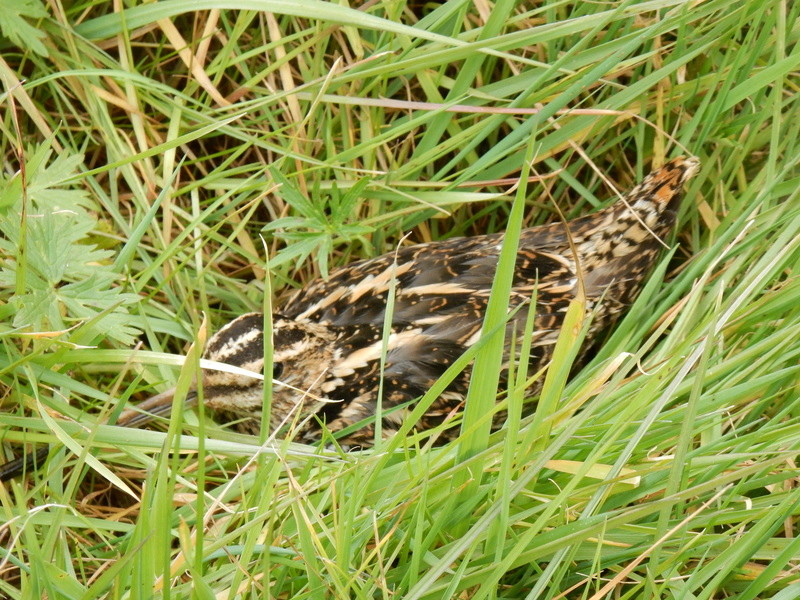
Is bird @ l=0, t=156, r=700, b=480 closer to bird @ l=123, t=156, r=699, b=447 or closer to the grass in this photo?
bird @ l=123, t=156, r=699, b=447

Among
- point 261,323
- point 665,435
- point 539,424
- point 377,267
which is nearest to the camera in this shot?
point 539,424

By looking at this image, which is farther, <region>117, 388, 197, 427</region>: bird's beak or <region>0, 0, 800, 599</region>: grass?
<region>117, 388, 197, 427</region>: bird's beak

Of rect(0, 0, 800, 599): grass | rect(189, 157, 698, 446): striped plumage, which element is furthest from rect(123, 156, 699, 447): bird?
rect(0, 0, 800, 599): grass

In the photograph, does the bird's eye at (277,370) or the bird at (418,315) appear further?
the bird's eye at (277,370)

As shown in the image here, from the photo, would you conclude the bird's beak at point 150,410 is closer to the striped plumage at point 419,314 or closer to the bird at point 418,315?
the bird at point 418,315

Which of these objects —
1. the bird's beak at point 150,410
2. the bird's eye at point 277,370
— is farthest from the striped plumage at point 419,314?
the bird's beak at point 150,410

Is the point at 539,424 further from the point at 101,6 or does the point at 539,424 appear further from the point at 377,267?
the point at 101,6

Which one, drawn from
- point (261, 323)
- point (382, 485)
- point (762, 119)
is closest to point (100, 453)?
point (261, 323)

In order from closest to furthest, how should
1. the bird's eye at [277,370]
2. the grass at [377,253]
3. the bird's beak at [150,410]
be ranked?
the grass at [377,253]
the bird's beak at [150,410]
the bird's eye at [277,370]
